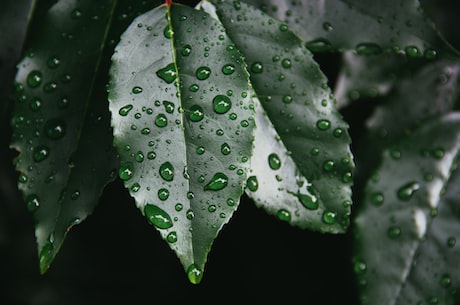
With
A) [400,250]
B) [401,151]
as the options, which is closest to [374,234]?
[400,250]

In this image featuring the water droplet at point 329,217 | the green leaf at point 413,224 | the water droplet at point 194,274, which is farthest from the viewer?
the green leaf at point 413,224

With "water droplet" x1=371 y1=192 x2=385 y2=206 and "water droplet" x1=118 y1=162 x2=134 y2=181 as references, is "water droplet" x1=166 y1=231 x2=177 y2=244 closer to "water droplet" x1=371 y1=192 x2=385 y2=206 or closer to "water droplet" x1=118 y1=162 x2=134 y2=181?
"water droplet" x1=118 y1=162 x2=134 y2=181

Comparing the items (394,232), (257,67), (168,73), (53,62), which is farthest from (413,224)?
(53,62)

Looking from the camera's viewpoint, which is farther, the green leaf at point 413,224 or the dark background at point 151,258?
the dark background at point 151,258

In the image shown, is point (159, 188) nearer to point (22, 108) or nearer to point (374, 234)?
point (22, 108)

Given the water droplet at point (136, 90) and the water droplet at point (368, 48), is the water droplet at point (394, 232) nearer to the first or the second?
the water droplet at point (368, 48)

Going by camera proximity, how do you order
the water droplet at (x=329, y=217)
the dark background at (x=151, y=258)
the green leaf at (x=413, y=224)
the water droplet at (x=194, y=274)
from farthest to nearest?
the dark background at (x=151, y=258)
the green leaf at (x=413, y=224)
the water droplet at (x=329, y=217)
the water droplet at (x=194, y=274)

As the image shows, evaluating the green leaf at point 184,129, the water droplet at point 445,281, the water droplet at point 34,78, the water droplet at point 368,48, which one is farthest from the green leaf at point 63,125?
the water droplet at point 445,281
